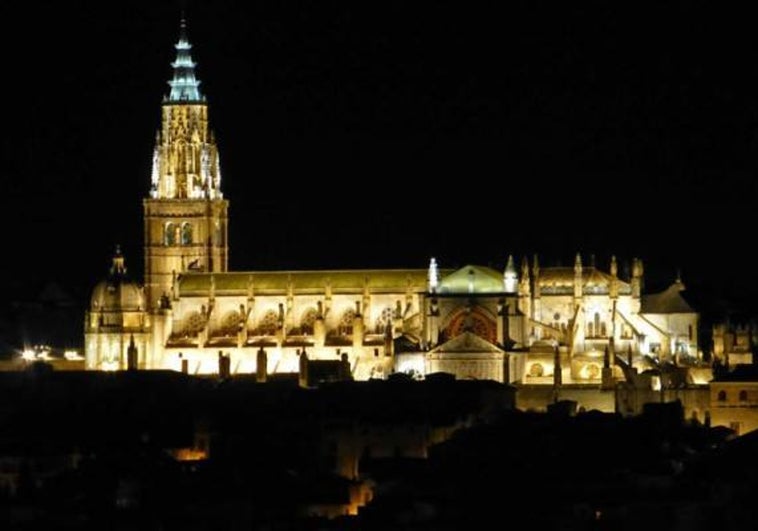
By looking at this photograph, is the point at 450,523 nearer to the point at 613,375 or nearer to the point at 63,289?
the point at 613,375

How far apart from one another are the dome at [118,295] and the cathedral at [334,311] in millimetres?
48

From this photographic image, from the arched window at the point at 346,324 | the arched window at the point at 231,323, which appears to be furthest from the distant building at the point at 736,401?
the arched window at the point at 231,323

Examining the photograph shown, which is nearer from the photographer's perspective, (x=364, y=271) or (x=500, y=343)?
(x=500, y=343)

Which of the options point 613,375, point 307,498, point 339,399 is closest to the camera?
point 307,498

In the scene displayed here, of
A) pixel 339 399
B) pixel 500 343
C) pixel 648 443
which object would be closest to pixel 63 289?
pixel 500 343

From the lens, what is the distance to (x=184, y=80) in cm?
13188

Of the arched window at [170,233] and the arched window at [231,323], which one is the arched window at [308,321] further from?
the arched window at [170,233]

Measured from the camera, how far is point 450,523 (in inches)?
3002

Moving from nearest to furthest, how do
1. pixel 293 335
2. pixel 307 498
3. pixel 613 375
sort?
pixel 307 498 < pixel 613 375 < pixel 293 335

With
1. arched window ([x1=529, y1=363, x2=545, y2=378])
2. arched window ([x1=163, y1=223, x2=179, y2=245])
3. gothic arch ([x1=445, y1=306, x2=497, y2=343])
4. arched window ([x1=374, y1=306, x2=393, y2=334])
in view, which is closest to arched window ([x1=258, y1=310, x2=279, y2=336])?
arched window ([x1=374, y1=306, x2=393, y2=334])

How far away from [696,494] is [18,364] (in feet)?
188

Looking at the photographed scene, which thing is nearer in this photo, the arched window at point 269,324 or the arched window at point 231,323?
the arched window at point 269,324

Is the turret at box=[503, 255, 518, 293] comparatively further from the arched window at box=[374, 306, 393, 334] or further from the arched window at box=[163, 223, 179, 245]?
the arched window at box=[163, 223, 179, 245]

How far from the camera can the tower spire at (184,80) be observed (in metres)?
131
